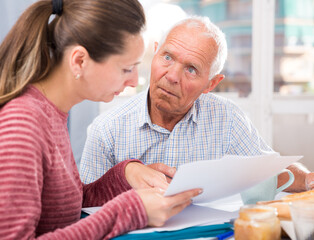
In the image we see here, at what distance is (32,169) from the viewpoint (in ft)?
2.53

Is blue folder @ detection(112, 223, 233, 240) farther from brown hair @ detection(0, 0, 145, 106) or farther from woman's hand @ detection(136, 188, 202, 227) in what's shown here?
brown hair @ detection(0, 0, 145, 106)

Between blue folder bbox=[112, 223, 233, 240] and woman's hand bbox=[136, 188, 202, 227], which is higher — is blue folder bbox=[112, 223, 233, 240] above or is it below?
below

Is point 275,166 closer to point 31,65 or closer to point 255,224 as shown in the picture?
point 255,224

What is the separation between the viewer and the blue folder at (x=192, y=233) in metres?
0.84

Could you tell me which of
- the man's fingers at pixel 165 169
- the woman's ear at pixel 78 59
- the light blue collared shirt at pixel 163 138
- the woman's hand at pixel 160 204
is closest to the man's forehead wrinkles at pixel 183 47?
the light blue collared shirt at pixel 163 138

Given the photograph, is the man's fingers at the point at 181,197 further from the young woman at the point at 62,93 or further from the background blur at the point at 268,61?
the background blur at the point at 268,61

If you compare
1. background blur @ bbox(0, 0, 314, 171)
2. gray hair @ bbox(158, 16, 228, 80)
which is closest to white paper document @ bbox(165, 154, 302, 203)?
gray hair @ bbox(158, 16, 228, 80)

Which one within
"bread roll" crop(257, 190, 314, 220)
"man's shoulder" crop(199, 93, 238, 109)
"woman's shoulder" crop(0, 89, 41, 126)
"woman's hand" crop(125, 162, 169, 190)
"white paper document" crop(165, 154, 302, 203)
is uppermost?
"woman's shoulder" crop(0, 89, 41, 126)

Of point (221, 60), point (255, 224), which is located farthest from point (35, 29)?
point (221, 60)

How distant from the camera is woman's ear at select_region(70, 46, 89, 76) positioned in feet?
2.99

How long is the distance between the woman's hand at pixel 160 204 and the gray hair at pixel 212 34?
0.88 metres

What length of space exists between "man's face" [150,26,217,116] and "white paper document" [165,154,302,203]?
61 cm

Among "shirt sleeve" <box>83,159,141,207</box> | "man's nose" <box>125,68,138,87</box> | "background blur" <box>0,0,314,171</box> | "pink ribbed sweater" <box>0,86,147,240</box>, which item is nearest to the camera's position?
"pink ribbed sweater" <box>0,86,147,240</box>

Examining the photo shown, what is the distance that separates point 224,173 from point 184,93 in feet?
2.34
